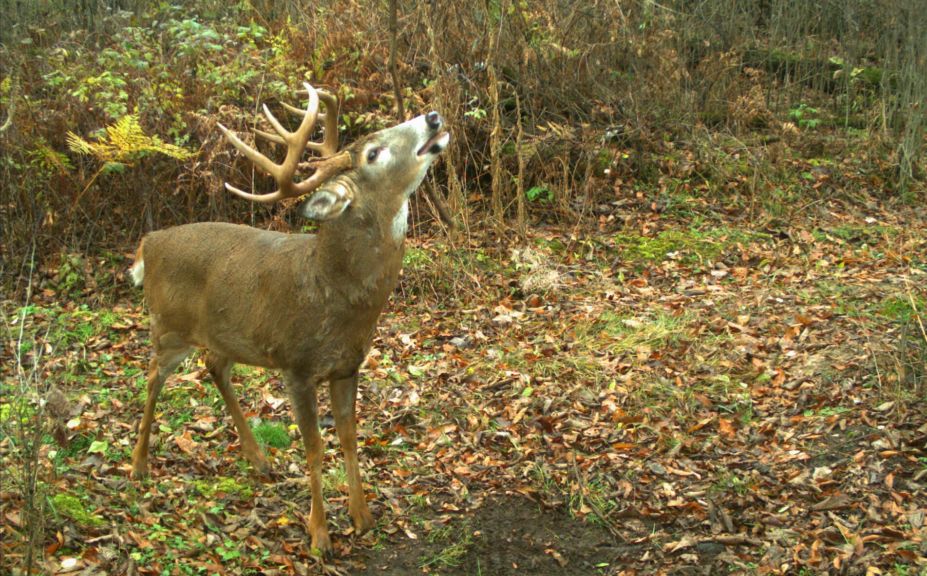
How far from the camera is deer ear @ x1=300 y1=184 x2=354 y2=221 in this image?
5.07 metres

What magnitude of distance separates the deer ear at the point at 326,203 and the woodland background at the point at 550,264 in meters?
1.46

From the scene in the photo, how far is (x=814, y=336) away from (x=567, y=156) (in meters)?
4.29

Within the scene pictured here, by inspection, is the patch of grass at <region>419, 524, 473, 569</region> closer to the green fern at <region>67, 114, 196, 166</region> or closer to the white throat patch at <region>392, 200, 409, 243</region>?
the white throat patch at <region>392, 200, 409, 243</region>

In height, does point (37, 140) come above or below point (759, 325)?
above

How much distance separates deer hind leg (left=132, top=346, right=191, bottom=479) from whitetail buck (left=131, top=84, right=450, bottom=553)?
18 mm

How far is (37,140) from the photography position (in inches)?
384

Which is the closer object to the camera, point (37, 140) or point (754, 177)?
point (37, 140)

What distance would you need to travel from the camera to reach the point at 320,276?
5.39m

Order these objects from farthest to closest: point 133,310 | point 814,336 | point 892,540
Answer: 1. point 133,310
2. point 814,336
3. point 892,540

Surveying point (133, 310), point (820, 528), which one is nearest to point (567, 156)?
point (133, 310)

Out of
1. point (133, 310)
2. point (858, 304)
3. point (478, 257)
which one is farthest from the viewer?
point (478, 257)

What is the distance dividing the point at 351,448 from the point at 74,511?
1.59 metres

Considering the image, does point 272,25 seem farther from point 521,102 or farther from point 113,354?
point 113,354

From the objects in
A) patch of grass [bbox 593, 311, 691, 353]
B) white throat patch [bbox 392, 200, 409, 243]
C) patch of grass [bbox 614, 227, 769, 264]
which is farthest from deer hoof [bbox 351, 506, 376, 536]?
patch of grass [bbox 614, 227, 769, 264]
